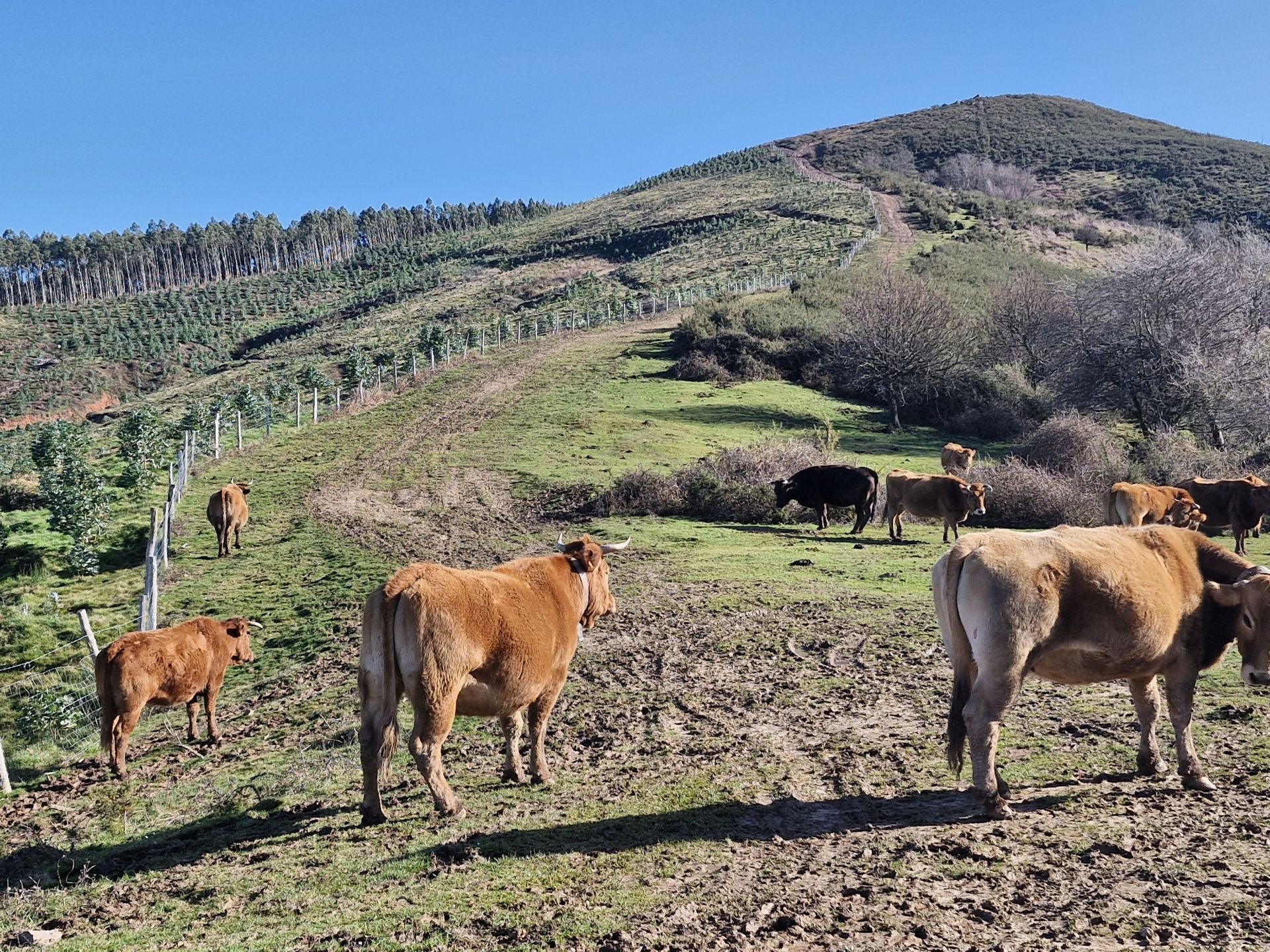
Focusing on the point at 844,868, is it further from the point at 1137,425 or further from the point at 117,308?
the point at 117,308

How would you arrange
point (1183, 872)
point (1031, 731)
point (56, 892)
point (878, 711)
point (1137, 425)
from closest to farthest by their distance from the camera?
point (1183, 872) → point (56, 892) → point (1031, 731) → point (878, 711) → point (1137, 425)

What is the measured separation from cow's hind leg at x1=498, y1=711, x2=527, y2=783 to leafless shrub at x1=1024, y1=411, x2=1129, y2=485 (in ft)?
63.7

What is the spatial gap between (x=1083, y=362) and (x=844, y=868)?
31.6 meters

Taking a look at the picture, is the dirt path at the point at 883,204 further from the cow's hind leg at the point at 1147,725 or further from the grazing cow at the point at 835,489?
the cow's hind leg at the point at 1147,725

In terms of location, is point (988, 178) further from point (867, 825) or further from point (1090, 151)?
point (867, 825)

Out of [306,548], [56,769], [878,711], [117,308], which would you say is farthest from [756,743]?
[117,308]

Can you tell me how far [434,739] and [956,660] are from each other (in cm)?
414

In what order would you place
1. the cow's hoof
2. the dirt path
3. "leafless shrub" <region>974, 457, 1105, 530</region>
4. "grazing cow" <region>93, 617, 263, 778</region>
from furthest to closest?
the dirt path, "leafless shrub" <region>974, 457, 1105, 530</region>, "grazing cow" <region>93, 617, 263, 778</region>, the cow's hoof

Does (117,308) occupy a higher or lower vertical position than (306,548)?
higher

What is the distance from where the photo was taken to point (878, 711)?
9.31m

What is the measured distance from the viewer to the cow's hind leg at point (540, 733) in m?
7.76

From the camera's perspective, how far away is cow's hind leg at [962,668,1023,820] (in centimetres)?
660

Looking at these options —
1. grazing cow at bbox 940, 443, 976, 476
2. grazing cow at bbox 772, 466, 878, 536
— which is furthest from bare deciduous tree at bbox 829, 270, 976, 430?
grazing cow at bbox 772, 466, 878, 536

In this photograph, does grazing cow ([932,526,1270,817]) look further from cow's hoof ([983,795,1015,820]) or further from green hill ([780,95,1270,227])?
green hill ([780,95,1270,227])
